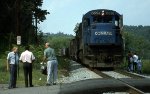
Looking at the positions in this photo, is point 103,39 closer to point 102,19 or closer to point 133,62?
point 102,19

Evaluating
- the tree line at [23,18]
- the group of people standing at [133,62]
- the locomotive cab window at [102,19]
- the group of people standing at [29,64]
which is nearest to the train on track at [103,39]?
the locomotive cab window at [102,19]

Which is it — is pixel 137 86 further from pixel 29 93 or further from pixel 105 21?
pixel 105 21

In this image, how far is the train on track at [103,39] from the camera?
3525 centimetres

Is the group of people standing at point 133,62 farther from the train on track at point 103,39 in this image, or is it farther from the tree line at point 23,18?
the tree line at point 23,18

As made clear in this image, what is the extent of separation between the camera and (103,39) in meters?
35.3

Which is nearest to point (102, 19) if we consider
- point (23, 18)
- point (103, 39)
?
point (103, 39)

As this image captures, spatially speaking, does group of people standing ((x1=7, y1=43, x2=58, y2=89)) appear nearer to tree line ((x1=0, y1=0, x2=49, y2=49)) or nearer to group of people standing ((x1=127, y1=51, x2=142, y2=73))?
group of people standing ((x1=127, y1=51, x2=142, y2=73))

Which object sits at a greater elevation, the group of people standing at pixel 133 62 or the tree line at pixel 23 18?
the tree line at pixel 23 18

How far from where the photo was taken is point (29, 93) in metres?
16.0

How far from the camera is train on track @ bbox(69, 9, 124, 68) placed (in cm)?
3525

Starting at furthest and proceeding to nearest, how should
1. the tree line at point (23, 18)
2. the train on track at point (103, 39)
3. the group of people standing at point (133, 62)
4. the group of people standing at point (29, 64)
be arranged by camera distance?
the tree line at point (23, 18) → the group of people standing at point (133, 62) → the train on track at point (103, 39) → the group of people standing at point (29, 64)

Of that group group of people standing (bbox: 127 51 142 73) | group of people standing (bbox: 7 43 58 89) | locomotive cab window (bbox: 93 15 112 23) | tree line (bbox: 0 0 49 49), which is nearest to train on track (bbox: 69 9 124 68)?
locomotive cab window (bbox: 93 15 112 23)

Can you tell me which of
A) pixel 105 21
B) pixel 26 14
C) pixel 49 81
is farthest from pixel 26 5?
pixel 49 81

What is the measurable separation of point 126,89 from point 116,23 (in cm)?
2061
